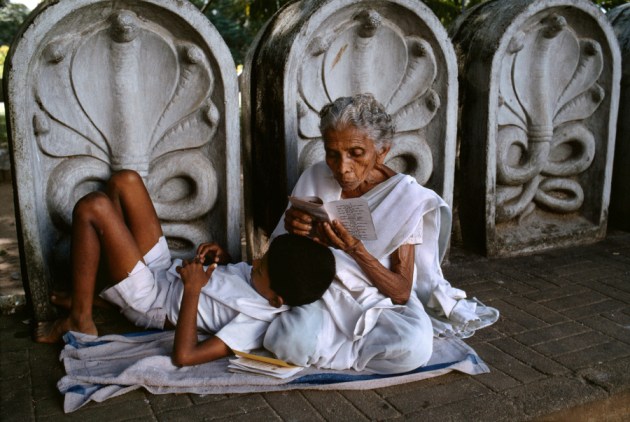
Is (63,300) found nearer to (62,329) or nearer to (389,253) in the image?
(62,329)

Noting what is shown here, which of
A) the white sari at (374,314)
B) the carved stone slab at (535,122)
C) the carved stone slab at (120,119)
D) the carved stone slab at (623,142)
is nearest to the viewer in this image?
the white sari at (374,314)

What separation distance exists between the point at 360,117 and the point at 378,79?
1.40 meters

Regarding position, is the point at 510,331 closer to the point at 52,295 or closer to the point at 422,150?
the point at 422,150

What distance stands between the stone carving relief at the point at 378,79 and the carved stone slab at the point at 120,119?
0.46 metres

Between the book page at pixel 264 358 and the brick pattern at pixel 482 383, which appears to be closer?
the brick pattern at pixel 482 383

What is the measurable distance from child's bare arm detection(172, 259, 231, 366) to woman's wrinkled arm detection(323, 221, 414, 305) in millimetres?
632

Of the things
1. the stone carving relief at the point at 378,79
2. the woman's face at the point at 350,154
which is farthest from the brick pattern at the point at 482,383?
the stone carving relief at the point at 378,79

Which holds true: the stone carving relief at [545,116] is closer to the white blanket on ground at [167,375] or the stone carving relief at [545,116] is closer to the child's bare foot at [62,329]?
the white blanket on ground at [167,375]

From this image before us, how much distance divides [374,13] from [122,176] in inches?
68.4

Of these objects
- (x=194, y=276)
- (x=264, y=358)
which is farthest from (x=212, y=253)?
(x=264, y=358)

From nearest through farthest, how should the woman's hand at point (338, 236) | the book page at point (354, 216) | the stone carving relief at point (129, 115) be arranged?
the book page at point (354, 216), the woman's hand at point (338, 236), the stone carving relief at point (129, 115)

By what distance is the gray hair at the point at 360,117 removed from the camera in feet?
8.76

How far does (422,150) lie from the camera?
13.4 ft

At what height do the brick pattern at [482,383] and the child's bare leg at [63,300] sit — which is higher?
the child's bare leg at [63,300]
